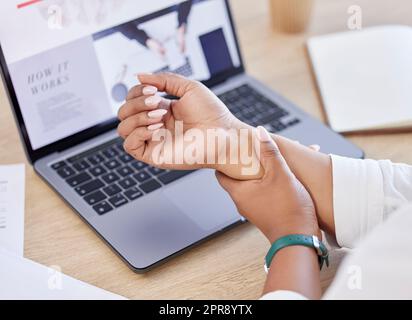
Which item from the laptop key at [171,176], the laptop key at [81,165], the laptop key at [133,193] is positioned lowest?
the laptop key at [171,176]

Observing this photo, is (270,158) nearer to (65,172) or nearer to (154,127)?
(154,127)

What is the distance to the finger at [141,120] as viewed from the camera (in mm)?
855

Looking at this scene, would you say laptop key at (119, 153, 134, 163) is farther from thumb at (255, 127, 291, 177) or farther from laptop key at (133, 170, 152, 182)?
thumb at (255, 127, 291, 177)

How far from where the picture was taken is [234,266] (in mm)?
824

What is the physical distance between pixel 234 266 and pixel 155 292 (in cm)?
9

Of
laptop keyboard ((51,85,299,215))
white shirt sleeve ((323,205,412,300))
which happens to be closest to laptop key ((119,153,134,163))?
laptop keyboard ((51,85,299,215))

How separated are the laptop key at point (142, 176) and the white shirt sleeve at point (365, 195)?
24cm

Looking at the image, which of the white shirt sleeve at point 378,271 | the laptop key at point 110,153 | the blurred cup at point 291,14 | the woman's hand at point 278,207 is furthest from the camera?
the blurred cup at point 291,14

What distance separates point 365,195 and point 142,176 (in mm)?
282

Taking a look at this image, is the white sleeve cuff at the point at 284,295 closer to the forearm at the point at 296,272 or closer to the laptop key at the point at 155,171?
the forearm at the point at 296,272

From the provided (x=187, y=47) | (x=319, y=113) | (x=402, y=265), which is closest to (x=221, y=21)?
(x=187, y=47)

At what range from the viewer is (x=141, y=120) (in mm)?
859

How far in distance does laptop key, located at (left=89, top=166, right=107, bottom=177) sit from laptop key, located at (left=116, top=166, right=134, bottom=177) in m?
0.02

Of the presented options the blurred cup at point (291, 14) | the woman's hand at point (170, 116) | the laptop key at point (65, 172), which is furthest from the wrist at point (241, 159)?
the blurred cup at point (291, 14)
